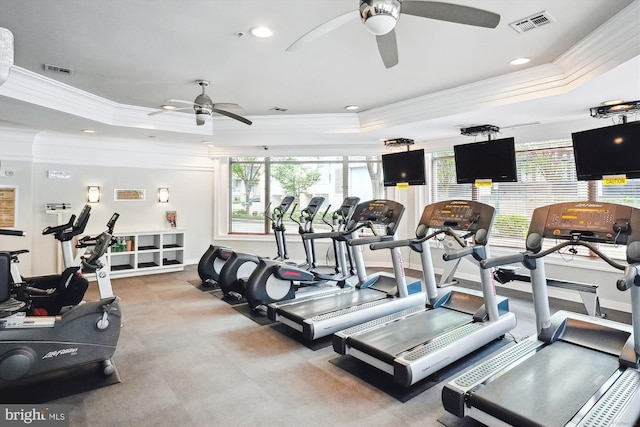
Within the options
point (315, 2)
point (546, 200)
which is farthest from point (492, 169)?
point (315, 2)

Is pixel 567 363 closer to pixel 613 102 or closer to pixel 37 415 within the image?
pixel 613 102

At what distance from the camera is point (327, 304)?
420 centimetres

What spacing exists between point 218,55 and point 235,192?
15.2 ft

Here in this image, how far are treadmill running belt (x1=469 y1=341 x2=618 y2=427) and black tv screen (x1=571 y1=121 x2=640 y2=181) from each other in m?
2.11

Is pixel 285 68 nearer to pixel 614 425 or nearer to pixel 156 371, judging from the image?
pixel 156 371

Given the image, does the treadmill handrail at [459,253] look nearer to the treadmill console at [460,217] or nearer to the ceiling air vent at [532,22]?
the treadmill console at [460,217]

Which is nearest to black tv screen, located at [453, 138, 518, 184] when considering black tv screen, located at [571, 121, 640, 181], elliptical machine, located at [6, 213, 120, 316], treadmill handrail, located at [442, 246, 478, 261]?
black tv screen, located at [571, 121, 640, 181]

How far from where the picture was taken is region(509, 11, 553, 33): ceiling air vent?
2740mm

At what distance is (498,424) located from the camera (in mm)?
2092

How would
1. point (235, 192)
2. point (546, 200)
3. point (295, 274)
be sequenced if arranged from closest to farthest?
point (295, 274)
point (546, 200)
point (235, 192)

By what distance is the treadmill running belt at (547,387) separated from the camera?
206 cm

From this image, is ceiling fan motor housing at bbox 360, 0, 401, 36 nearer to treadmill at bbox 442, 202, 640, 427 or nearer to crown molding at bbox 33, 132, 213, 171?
treadmill at bbox 442, 202, 640, 427

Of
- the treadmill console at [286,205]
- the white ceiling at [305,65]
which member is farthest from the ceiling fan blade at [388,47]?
the treadmill console at [286,205]

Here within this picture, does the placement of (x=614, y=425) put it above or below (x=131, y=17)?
below
